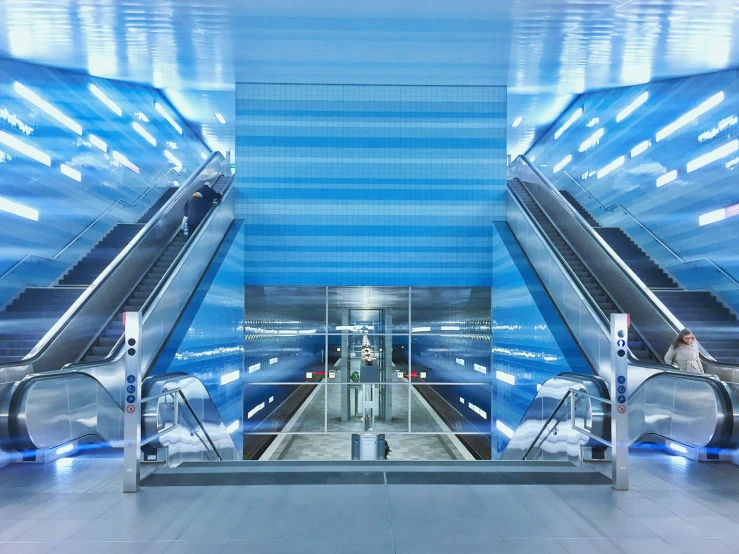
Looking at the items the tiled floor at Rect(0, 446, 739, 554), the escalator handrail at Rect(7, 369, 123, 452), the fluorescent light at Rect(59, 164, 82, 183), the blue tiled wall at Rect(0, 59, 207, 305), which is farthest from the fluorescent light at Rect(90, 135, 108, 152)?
the tiled floor at Rect(0, 446, 739, 554)

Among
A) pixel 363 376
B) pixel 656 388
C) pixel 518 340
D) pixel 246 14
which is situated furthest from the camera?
pixel 363 376

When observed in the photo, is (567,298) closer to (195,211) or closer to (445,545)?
(445,545)

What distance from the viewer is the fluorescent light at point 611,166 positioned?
52.4 ft

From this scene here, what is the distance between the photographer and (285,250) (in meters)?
14.6

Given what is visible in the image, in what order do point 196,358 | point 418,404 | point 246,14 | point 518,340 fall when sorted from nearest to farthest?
point 246,14
point 196,358
point 518,340
point 418,404

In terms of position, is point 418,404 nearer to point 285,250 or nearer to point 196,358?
point 285,250

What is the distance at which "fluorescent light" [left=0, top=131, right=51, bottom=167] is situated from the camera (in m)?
10.7

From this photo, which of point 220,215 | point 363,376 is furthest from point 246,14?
point 363,376

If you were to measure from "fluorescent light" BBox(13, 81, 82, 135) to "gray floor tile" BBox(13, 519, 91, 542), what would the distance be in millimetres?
9809

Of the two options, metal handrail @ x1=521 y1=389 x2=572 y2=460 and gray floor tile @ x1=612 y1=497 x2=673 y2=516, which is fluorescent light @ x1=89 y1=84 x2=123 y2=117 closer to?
metal handrail @ x1=521 y1=389 x2=572 y2=460

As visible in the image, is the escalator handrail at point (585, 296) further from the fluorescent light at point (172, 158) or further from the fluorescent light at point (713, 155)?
the fluorescent light at point (172, 158)

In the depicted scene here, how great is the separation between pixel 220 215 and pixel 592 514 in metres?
10.6

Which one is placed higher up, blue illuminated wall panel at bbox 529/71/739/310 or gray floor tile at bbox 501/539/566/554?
blue illuminated wall panel at bbox 529/71/739/310

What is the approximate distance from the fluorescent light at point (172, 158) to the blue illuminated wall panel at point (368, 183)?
692cm
